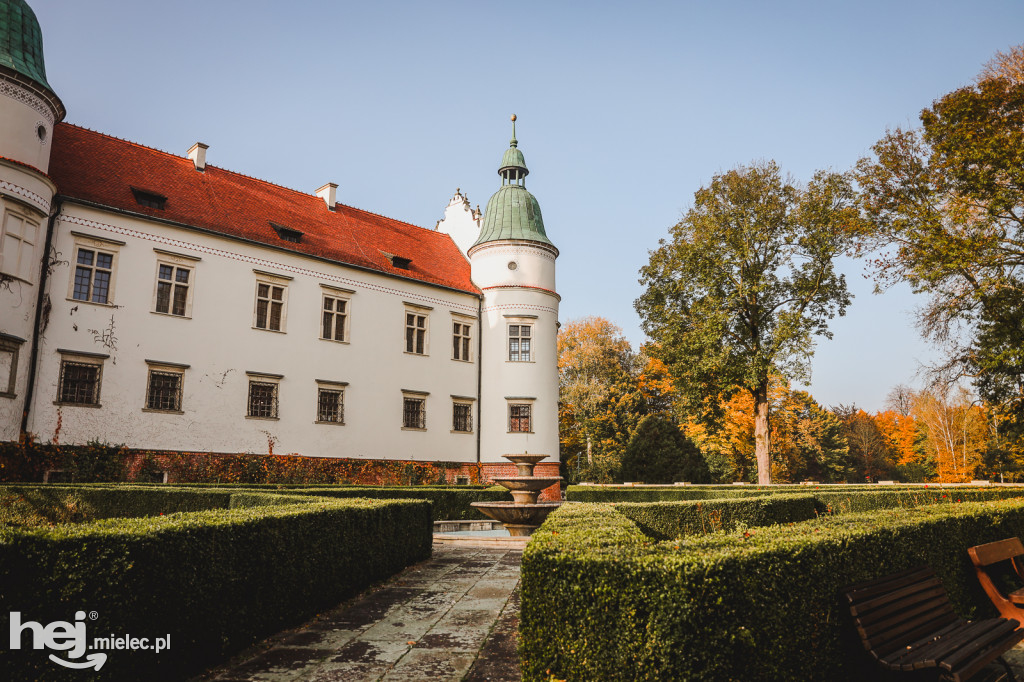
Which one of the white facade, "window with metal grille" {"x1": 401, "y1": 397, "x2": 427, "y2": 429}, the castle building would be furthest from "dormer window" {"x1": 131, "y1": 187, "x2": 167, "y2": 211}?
"window with metal grille" {"x1": 401, "y1": 397, "x2": 427, "y2": 429}

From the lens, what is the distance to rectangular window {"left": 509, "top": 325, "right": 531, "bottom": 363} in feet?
102

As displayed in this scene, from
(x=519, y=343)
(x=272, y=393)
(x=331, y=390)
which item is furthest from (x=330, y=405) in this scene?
(x=519, y=343)

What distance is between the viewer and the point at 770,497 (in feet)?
47.6

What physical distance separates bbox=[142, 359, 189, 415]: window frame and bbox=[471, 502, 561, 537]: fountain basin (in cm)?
1158

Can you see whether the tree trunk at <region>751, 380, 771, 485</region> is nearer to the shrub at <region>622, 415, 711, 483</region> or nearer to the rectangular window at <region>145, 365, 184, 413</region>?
the shrub at <region>622, 415, 711, 483</region>

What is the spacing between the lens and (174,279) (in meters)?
22.8

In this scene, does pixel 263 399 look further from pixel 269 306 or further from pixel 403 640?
pixel 403 640

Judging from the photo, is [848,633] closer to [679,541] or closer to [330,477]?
[679,541]

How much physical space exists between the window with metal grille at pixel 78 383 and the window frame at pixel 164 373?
141 centimetres

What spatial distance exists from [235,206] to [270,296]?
4.05 meters

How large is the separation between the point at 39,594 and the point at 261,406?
20.8 m

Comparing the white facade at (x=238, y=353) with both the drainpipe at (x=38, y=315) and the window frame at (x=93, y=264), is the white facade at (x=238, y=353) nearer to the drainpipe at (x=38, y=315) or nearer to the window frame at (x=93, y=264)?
the window frame at (x=93, y=264)

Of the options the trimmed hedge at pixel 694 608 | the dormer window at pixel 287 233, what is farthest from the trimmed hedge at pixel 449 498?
the trimmed hedge at pixel 694 608

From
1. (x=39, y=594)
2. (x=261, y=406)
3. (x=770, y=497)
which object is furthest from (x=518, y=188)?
(x=39, y=594)
